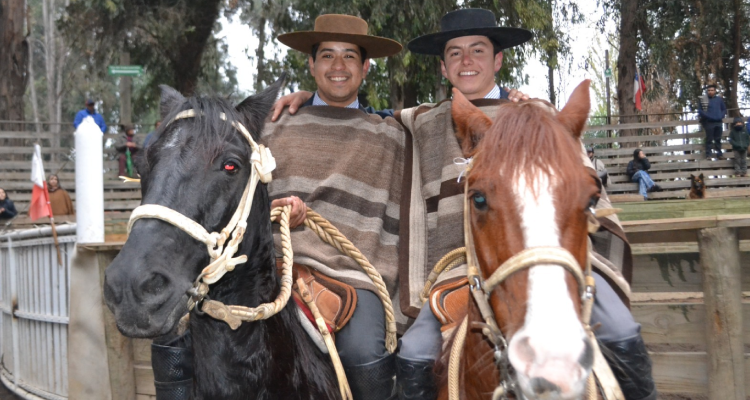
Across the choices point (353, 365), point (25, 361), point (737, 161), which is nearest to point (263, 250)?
point (353, 365)

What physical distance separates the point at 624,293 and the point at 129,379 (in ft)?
10.5

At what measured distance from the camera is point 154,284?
2488 mm

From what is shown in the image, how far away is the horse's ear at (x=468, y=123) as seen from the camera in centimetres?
262

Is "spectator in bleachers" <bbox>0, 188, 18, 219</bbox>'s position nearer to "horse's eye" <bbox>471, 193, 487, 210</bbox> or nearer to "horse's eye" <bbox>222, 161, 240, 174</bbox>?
"horse's eye" <bbox>222, 161, 240, 174</bbox>

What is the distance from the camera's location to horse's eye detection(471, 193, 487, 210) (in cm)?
233

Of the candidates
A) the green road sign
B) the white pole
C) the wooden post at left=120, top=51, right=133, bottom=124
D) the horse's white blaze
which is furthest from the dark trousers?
the horse's white blaze

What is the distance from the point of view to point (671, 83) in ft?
85.8

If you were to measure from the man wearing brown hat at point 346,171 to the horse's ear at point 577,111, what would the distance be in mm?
1475

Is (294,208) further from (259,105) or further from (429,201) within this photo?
(429,201)

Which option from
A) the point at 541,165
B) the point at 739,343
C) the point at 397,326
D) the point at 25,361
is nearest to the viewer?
the point at 541,165

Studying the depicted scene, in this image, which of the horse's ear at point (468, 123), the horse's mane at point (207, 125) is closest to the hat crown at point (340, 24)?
the horse's mane at point (207, 125)

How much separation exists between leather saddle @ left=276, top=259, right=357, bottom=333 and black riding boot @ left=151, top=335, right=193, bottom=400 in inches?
23.5

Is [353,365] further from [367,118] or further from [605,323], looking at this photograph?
[367,118]

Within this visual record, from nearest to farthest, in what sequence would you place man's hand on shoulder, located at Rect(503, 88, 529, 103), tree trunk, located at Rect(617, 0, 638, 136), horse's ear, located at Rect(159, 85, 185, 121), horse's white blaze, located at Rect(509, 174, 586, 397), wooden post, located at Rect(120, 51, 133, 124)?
horse's white blaze, located at Rect(509, 174, 586, 397), horse's ear, located at Rect(159, 85, 185, 121), man's hand on shoulder, located at Rect(503, 88, 529, 103), wooden post, located at Rect(120, 51, 133, 124), tree trunk, located at Rect(617, 0, 638, 136)
